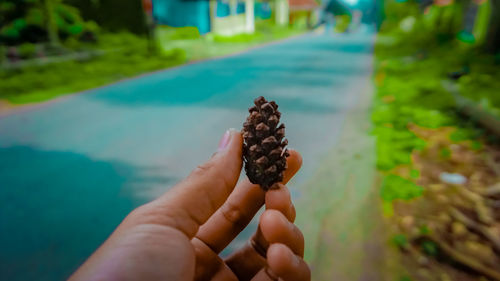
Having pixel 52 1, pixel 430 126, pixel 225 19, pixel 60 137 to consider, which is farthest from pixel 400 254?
pixel 225 19

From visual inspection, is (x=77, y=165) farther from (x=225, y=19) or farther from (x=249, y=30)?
(x=249, y=30)

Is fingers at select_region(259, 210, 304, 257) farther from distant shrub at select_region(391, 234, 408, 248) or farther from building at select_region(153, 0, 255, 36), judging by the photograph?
building at select_region(153, 0, 255, 36)

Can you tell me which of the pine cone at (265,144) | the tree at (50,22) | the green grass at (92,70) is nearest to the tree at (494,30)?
the green grass at (92,70)

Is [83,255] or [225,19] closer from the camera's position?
[83,255]

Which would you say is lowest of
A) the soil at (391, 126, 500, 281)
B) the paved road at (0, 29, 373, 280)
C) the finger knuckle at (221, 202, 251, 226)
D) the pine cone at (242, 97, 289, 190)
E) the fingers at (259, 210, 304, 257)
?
the paved road at (0, 29, 373, 280)

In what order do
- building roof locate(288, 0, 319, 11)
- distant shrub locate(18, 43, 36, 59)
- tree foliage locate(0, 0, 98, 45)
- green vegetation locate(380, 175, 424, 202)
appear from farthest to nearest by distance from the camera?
1. building roof locate(288, 0, 319, 11)
2. tree foliage locate(0, 0, 98, 45)
3. distant shrub locate(18, 43, 36, 59)
4. green vegetation locate(380, 175, 424, 202)

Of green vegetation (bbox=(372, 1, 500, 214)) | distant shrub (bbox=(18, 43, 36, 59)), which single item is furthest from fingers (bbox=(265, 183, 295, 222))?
distant shrub (bbox=(18, 43, 36, 59))

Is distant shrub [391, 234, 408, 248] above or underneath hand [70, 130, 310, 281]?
underneath
